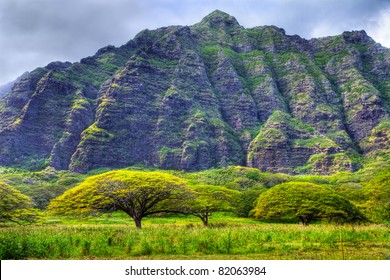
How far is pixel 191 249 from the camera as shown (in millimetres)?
21562

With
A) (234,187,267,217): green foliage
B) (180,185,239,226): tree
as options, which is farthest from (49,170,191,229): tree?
(234,187,267,217): green foliage

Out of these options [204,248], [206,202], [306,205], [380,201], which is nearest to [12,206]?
[206,202]

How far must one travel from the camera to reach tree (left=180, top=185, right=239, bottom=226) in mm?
48938

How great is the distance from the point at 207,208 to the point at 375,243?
95.6 feet

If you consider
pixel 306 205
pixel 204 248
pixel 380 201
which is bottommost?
pixel 204 248

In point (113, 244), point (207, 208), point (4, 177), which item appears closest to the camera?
point (113, 244)

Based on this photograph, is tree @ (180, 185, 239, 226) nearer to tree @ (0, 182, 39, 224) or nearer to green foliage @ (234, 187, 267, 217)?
tree @ (0, 182, 39, 224)

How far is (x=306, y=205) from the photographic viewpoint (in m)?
45.0

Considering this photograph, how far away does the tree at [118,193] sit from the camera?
137 ft

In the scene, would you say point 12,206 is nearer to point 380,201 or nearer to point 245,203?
point 380,201

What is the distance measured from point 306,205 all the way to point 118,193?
73.0 ft

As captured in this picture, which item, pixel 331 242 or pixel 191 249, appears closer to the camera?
pixel 191 249
